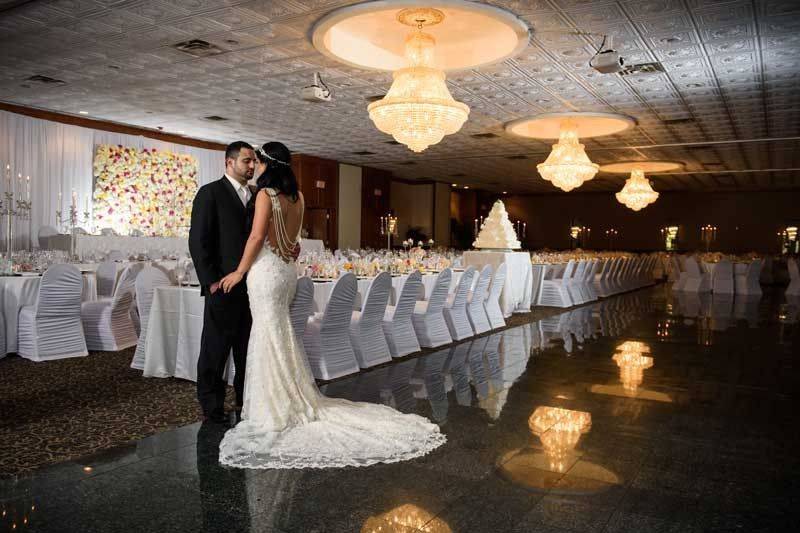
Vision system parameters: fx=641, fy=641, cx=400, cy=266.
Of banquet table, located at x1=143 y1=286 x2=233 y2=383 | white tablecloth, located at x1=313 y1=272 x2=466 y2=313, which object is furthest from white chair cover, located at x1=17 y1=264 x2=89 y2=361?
white tablecloth, located at x1=313 y1=272 x2=466 y2=313

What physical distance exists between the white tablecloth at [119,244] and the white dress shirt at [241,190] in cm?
702

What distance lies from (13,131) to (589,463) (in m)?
12.3

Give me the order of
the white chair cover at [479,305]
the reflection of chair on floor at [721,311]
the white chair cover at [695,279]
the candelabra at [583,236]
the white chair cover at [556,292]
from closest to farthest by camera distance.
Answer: the white chair cover at [479,305] < the reflection of chair on floor at [721,311] < the white chair cover at [556,292] < the white chair cover at [695,279] < the candelabra at [583,236]

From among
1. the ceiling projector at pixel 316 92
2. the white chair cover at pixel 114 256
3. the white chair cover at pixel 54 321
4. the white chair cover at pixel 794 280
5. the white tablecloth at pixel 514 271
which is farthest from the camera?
the white chair cover at pixel 794 280

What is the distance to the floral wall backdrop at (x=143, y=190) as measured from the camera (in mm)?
13562

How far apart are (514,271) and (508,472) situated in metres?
7.58

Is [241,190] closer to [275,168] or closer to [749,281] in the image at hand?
[275,168]

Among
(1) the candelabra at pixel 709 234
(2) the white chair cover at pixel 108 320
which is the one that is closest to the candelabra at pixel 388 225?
(2) the white chair cover at pixel 108 320

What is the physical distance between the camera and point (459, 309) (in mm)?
7531

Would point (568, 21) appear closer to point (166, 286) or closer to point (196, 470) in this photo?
point (166, 286)

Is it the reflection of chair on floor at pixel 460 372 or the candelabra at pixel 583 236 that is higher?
the candelabra at pixel 583 236

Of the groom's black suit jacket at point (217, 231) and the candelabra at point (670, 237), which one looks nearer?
the groom's black suit jacket at point (217, 231)

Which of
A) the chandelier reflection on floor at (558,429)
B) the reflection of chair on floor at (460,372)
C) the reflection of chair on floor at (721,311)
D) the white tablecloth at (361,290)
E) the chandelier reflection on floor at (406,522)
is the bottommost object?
the chandelier reflection on floor at (406,522)

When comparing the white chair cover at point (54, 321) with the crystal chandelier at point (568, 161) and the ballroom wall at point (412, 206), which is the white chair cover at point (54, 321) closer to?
the crystal chandelier at point (568, 161)
